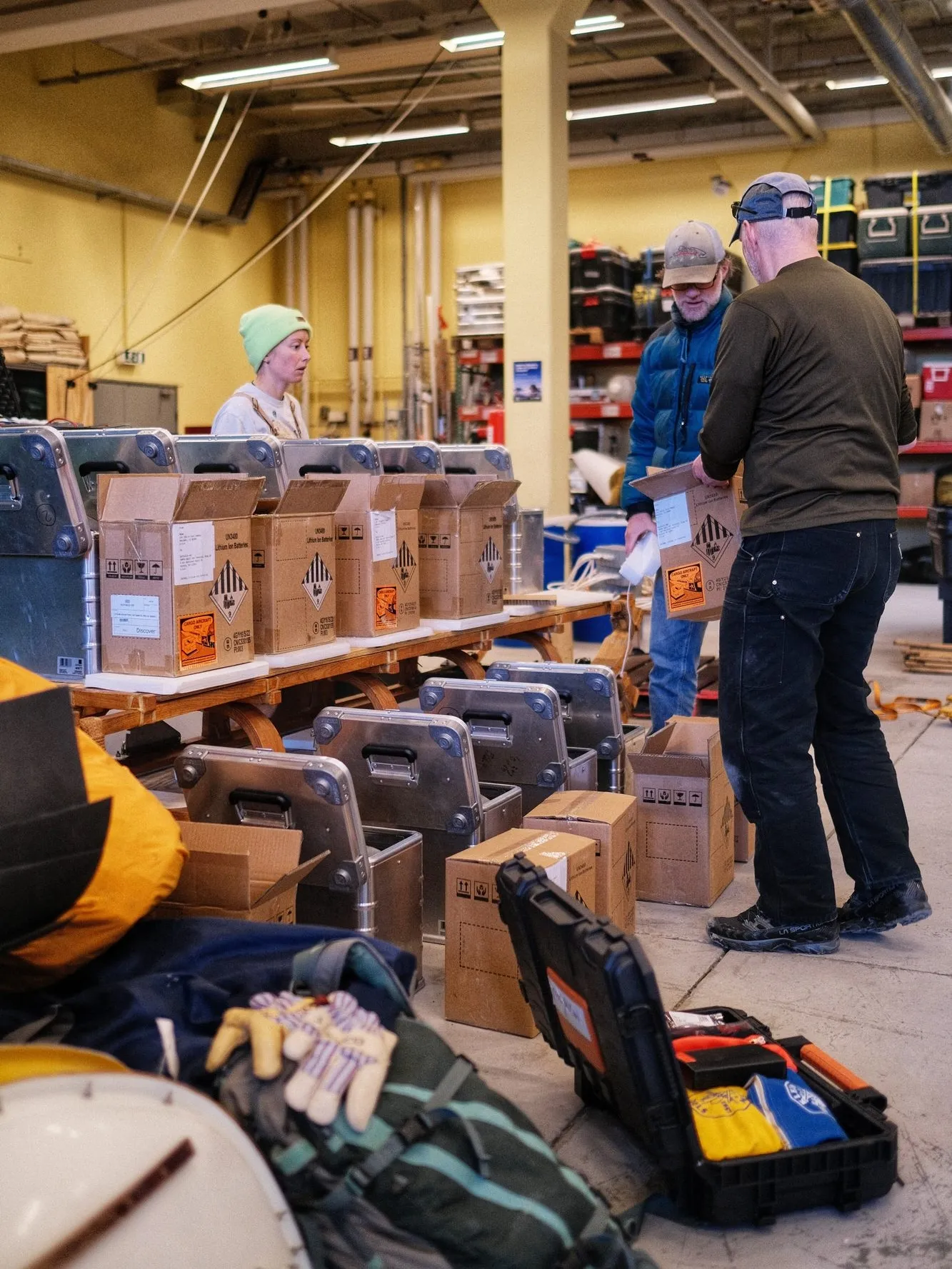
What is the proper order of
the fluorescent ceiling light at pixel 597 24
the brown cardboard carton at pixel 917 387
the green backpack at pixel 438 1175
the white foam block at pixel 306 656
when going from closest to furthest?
the green backpack at pixel 438 1175 → the white foam block at pixel 306 656 → the fluorescent ceiling light at pixel 597 24 → the brown cardboard carton at pixel 917 387

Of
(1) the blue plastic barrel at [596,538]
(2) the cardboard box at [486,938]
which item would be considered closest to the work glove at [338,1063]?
(2) the cardboard box at [486,938]

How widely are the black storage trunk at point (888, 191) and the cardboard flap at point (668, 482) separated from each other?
7.97 metres

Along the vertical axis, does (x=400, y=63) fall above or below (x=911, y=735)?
above

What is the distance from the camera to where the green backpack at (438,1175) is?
155cm

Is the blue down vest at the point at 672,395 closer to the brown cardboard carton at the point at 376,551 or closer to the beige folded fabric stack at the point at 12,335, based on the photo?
the brown cardboard carton at the point at 376,551

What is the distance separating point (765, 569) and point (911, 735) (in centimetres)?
292

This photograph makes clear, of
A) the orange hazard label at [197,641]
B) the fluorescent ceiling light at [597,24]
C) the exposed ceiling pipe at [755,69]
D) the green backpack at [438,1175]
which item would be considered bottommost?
the green backpack at [438,1175]

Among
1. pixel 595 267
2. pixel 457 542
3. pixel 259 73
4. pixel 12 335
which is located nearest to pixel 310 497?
pixel 457 542

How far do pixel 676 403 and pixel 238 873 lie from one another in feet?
8.15

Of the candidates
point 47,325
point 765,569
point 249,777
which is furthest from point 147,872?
point 47,325

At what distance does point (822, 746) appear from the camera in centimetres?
307

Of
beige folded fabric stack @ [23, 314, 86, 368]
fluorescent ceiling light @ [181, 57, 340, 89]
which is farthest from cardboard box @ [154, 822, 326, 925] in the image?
fluorescent ceiling light @ [181, 57, 340, 89]

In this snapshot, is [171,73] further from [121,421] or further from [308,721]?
[308,721]

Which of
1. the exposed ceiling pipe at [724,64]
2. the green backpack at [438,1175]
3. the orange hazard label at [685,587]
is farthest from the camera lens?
the exposed ceiling pipe at [724,64]
